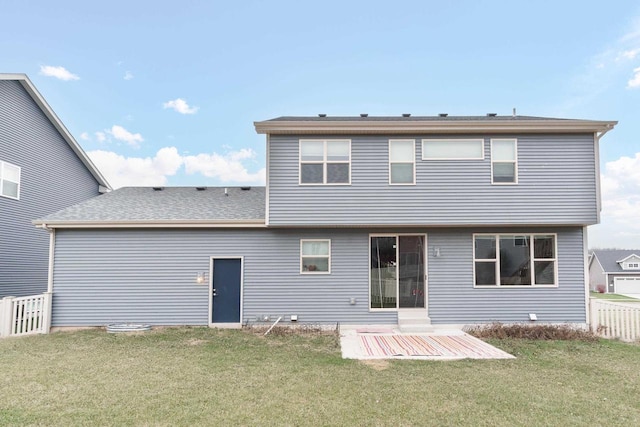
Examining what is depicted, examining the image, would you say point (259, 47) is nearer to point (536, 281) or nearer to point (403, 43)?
point (403, 43)

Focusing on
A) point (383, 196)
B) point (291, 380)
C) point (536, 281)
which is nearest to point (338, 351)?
point (291, 380)

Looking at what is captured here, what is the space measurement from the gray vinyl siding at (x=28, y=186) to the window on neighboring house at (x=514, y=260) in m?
14.1

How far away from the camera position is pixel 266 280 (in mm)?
9133

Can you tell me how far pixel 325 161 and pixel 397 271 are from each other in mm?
3494

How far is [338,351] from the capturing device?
6.96 m

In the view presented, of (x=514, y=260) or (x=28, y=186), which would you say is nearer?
(x=514, y=260)

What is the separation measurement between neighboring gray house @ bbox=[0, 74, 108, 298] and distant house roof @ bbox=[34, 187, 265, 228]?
3.16 m

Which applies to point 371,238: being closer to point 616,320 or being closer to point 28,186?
point 616,320

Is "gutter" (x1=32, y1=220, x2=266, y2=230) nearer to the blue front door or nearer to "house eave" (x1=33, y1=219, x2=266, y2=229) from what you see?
"house eave" (x1=33, y1=219, x2=266, y2=229)

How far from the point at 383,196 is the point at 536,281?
4.69 m

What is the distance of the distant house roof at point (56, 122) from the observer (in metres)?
11.6

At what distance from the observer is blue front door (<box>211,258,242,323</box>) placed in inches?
358

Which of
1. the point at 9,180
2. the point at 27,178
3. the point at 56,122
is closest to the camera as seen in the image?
the point at 9,180

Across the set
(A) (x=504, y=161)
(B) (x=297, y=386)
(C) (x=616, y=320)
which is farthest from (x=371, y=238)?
(C) (x=616, y=320)
